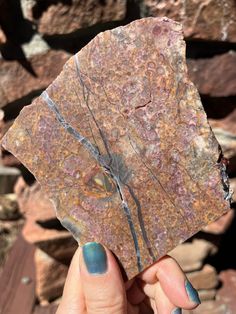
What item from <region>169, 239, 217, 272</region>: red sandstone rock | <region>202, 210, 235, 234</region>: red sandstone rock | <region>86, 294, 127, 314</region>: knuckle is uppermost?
<region>86, 294, 127, 314</region>: knuckle

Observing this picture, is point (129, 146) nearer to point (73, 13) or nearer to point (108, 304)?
point (108, 304)

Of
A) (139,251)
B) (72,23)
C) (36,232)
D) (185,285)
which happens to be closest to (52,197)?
(139,251)

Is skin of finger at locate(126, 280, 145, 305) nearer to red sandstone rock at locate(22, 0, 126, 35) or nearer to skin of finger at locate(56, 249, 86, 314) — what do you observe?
skin of finger at locate(56, 249, 86, 314)

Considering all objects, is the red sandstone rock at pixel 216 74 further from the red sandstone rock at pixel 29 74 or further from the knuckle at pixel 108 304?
the knuckle at pixel 108 304

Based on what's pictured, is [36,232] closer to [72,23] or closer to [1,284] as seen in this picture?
[1,284]

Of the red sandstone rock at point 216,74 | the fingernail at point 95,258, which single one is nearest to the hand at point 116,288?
the fingernail at point 95,258

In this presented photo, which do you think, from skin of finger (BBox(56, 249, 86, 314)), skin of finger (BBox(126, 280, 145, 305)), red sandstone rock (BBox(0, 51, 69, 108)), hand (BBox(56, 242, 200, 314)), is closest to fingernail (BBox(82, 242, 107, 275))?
hand (BBox(56, 242, 200, 314))
